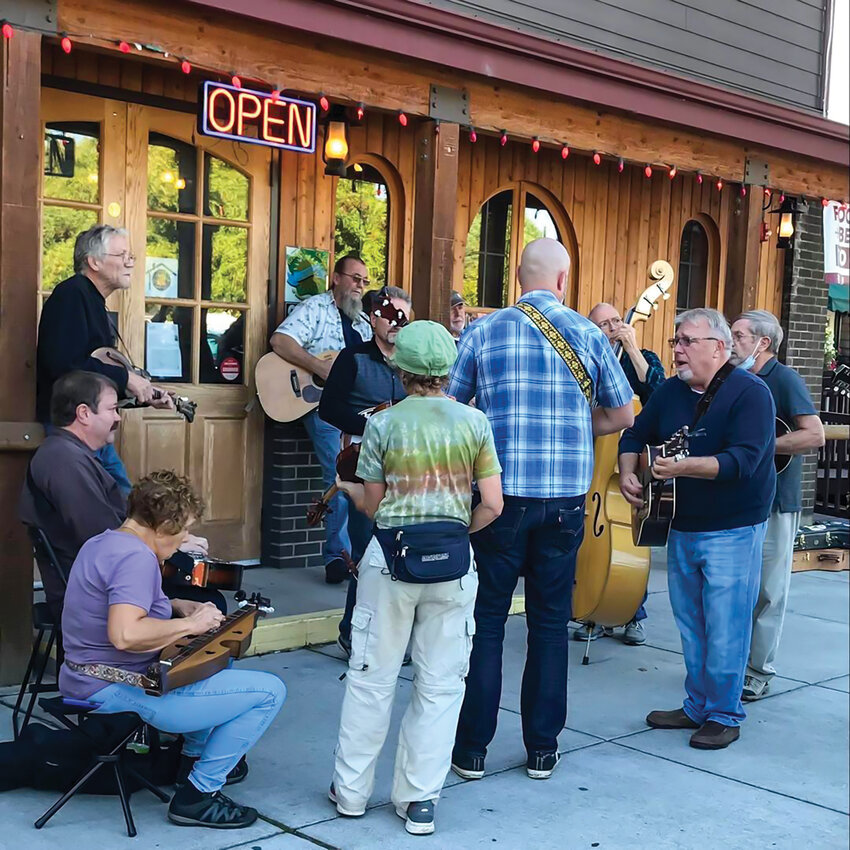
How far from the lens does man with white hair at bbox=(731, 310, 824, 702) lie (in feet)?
17.2

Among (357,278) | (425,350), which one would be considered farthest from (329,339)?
(425,350)

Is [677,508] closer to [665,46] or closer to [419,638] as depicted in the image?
[419,638]

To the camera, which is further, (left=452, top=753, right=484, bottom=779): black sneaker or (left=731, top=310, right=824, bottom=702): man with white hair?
(left=731, top=310, right=824, bottom=702): man with white hair

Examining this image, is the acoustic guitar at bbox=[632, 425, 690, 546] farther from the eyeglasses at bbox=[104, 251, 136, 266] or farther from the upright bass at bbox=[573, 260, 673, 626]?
the eyeglasses at bbox=[104, 251, 136, 266]

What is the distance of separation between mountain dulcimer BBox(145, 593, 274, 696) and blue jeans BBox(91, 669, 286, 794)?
6 cm

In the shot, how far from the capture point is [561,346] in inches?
162

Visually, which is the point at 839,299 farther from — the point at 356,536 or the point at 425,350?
the point at 425,350

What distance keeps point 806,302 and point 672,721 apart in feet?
20.1

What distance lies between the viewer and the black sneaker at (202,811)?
3590mm

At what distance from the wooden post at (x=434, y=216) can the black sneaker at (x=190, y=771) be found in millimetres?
2859

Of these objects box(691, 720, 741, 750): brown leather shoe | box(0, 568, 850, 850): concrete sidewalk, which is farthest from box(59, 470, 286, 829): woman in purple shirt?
box(691, 720, 741, 750): brown leather shoe

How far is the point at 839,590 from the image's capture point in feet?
26.5

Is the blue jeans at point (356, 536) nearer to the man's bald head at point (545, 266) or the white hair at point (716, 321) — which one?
the man's bald head at point (545, 266)

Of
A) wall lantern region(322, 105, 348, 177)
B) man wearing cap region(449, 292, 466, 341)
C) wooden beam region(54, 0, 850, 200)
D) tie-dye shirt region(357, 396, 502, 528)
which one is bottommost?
tie-dye shirt region(357, 396, 502, 528)
